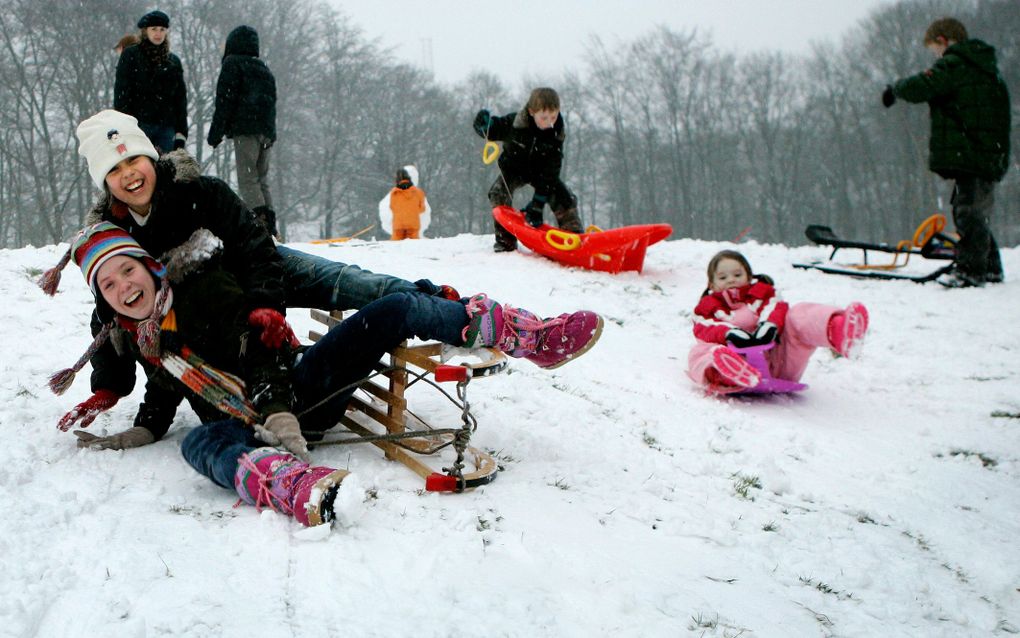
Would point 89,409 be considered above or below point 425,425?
above

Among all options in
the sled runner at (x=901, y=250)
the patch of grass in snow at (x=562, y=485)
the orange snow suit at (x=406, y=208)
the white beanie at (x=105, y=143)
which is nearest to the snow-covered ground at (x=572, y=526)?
the patch of grass in snow at (x=562, y=485)

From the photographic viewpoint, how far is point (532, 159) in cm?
757

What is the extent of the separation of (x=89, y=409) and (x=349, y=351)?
104 cm

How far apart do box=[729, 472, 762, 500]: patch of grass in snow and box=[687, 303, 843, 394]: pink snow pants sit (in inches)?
47.7

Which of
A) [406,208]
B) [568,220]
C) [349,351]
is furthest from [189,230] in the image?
[406,208]

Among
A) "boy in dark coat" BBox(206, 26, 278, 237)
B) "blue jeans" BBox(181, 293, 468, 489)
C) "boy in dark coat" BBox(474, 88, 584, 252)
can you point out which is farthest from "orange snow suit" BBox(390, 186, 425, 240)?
"blue jeans" BBox(181, 293, 468, 489)

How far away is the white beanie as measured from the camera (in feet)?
8.02

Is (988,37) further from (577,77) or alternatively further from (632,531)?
(632,531)

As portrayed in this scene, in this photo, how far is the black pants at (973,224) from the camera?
6.46 m

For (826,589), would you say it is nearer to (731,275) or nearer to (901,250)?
(731,275)

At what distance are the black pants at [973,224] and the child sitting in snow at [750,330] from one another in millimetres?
3377

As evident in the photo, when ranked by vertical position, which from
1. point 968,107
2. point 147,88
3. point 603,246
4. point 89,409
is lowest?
point 89,409

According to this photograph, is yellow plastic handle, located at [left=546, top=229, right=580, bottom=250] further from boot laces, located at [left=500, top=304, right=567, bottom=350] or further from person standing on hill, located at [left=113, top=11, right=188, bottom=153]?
boot laces, located at [left=500, top=304, right=567, bottom=350]

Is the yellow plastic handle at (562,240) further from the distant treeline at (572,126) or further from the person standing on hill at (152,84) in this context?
the distant treeline at (572,126)
